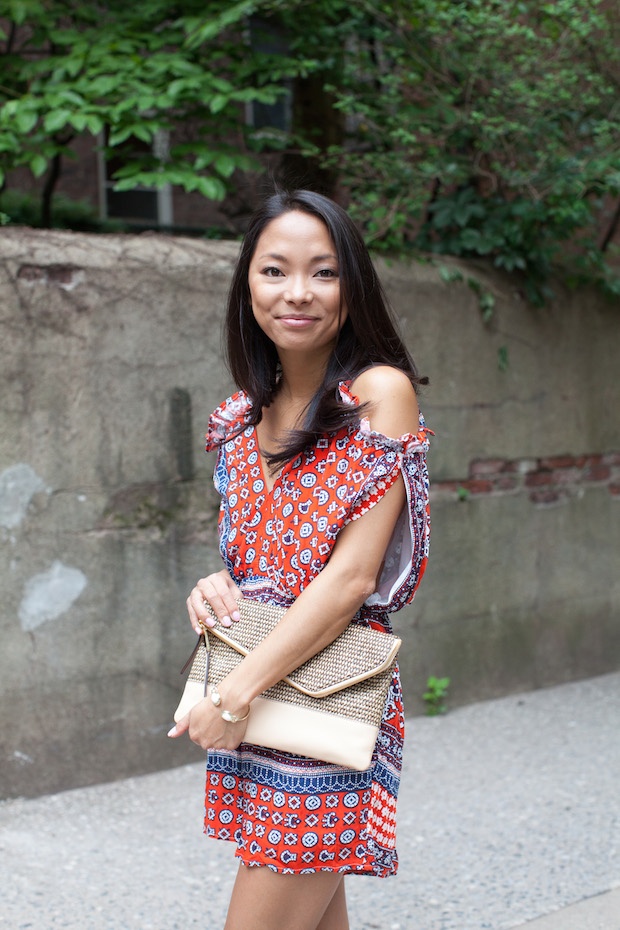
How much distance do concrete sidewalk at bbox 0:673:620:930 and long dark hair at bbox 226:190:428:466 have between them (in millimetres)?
1651

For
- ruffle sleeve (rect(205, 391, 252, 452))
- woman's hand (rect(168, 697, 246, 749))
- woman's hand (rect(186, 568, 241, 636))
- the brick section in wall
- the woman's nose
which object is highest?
the woman's nose

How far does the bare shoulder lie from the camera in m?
1.62

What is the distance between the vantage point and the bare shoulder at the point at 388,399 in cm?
162

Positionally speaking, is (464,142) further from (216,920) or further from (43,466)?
(216,920)

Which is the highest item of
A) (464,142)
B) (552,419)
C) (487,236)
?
(464,142)

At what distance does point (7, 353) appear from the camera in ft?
10.5

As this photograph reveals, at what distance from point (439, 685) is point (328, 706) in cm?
281

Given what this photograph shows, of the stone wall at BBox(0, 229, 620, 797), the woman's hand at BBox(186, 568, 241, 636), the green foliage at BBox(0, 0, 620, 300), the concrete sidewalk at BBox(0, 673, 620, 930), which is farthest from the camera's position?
the green foliage at BBox(0, 0, 620, 300)

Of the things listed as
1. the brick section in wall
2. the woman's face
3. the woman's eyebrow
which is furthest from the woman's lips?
the brick section in wall

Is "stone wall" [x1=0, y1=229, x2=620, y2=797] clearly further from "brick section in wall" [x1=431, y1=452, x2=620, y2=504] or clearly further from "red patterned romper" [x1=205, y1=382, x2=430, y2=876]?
"red patterned romper" [x1=205, y1=382, x2=430, y2=876]

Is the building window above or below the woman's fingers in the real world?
above

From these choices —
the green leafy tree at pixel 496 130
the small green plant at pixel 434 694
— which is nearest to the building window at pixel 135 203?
the green leafy tree at pixel 496 130

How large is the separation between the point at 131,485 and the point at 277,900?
6.67 ft

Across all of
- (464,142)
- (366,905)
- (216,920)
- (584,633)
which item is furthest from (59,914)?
(464,142)
